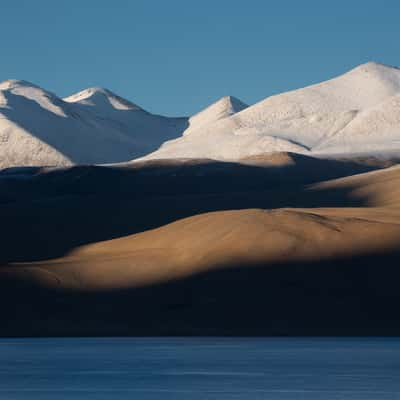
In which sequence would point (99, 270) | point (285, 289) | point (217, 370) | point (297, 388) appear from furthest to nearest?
point (99, 270)
point (285, 289)
point (217, 370)
point (297, 388)

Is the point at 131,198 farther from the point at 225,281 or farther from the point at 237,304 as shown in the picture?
the point at 237,304

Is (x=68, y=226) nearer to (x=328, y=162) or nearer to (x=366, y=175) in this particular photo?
(x=366, y=175)

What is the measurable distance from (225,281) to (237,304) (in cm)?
376

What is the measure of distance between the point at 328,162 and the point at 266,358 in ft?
442

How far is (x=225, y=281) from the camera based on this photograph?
71250 millimetres

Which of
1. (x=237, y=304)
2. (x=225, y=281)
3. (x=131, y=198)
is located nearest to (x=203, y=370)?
(x=237, y=304)

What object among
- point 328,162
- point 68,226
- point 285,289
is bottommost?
point 285,289

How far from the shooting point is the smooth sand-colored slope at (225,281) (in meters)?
65.2

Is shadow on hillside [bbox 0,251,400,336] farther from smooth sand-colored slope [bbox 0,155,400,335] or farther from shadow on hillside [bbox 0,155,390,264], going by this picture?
shadow on hillside [bbox 0,155,390,264]

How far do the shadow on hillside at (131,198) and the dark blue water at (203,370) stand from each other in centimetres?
4663

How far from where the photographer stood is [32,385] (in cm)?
3700

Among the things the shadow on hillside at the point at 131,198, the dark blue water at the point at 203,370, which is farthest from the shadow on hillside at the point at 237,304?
the shadow on hillside at the point at 131,198

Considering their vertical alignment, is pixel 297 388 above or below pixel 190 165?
below

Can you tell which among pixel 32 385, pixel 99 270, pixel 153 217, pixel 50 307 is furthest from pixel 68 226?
pixel 32 385
